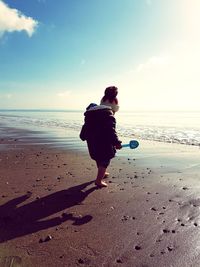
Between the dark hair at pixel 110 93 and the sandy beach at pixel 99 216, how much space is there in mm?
1903

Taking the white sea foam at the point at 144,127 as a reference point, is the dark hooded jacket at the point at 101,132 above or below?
above

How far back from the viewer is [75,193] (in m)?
5.89

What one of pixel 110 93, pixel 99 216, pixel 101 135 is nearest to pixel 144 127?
pixel 110 93

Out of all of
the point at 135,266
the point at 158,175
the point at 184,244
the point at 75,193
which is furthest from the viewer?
the point at 158,175

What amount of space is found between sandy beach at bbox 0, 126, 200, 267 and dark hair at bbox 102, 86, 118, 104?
74.9 inches

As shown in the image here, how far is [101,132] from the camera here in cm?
632

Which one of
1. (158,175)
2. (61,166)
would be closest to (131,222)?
(158,175)

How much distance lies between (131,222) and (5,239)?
1.80 metres

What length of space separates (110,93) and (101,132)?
Result: 37.2 inches

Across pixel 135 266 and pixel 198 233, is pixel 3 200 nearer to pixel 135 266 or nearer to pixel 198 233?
pixel 135 266

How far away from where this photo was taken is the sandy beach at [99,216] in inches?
134

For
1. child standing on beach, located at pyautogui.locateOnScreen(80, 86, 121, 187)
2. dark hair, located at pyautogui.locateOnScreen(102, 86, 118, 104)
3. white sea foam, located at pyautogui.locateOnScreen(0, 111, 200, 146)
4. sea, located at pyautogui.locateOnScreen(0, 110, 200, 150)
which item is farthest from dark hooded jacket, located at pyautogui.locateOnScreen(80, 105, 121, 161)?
white sea foam, located at pyautogui.locateOnScreen(0, 111, 200, 146)

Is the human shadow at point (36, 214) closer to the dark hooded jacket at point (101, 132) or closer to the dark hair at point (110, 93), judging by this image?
the dark hooded jacket at point (101, 132)

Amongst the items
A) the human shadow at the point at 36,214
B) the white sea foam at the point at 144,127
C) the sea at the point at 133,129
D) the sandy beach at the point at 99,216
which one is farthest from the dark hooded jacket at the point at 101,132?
the white sea foam at the point at 144,127
